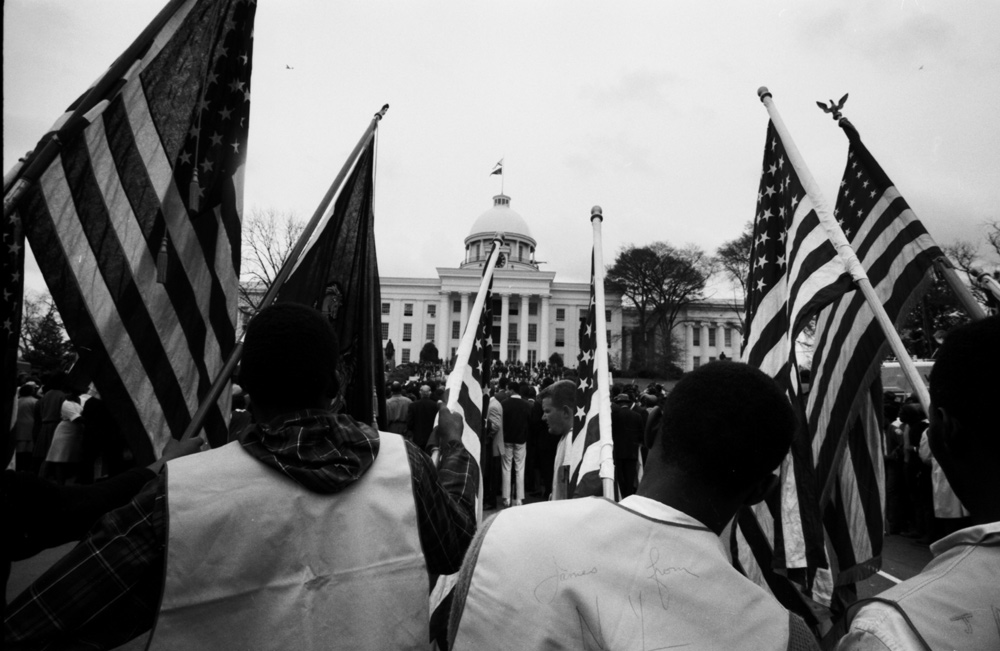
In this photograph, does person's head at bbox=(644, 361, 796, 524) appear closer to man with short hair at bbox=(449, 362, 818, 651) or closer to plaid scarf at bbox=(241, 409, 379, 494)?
man with short hair at bbox=(449, 362, 818, 651)

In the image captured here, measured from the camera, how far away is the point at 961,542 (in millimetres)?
1256

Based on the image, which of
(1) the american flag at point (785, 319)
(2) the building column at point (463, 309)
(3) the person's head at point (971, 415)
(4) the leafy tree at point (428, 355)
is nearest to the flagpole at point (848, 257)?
(1) the american flag at point (785, 319)

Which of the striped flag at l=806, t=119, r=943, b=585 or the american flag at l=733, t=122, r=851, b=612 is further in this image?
the striped flag at l=806, t=119, r=943, b=585

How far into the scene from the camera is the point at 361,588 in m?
1.60

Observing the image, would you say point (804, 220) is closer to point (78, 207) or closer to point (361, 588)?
point (361, 588)

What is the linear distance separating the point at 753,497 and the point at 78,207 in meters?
2.89

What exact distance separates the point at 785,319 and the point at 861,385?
60cm

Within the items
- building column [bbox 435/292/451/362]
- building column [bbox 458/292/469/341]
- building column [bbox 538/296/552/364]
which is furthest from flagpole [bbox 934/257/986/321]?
building column [bbox 435/292/451/362]

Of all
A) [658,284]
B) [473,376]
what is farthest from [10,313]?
[658,284]

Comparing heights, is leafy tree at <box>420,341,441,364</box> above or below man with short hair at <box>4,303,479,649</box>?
below

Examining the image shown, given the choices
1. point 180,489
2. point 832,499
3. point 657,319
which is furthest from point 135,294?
point 657,319

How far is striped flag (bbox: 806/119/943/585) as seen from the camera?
3.48 metres

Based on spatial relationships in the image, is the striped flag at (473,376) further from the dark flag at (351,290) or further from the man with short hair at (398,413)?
the man with short hair at (398,413)

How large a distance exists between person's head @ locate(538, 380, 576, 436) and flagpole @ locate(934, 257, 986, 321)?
8.18 feet
